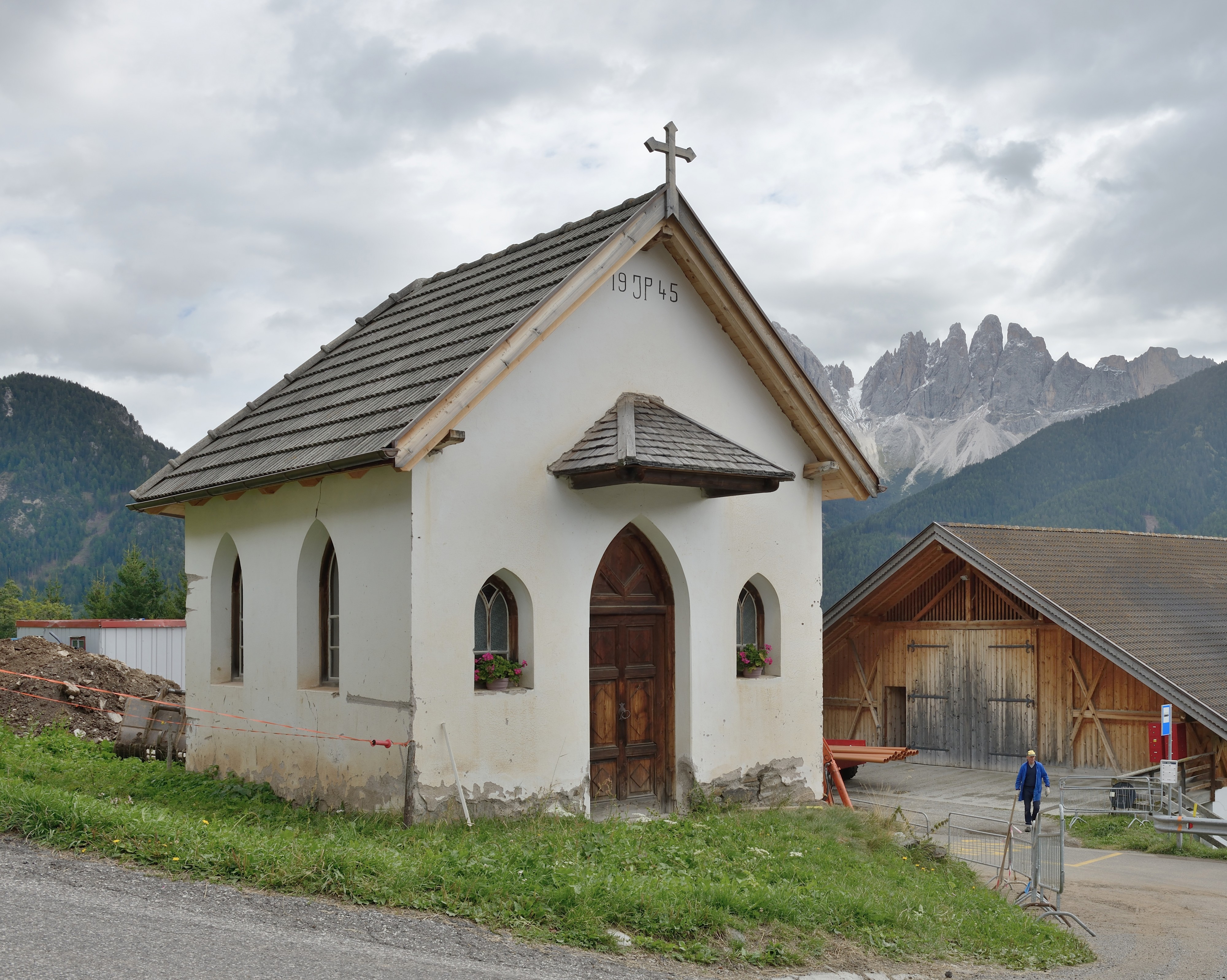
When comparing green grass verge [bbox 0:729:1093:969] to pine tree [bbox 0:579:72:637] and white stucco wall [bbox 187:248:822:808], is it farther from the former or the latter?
pine tree [bbox 0:579:72:637]

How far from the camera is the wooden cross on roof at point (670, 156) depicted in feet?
42.0

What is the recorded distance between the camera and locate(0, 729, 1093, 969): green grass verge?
8.12 metres

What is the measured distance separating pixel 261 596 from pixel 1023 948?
8325mm

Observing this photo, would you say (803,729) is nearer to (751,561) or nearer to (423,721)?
(751,561)

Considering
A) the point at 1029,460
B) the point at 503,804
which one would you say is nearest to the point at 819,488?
the point at 503,804

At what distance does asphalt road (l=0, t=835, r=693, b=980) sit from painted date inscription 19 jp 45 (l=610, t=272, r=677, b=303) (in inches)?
284

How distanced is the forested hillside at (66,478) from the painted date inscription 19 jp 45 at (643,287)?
111 meters

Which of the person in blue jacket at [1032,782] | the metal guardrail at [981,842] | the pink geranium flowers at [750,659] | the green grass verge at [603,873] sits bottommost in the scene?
the metal guardrail at [981,842]

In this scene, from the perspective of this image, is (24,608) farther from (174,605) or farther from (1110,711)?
(1110,711)

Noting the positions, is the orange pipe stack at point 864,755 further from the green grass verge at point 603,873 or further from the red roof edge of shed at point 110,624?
the red roof edge of shed at point 110,624

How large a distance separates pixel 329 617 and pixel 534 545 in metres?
2.45

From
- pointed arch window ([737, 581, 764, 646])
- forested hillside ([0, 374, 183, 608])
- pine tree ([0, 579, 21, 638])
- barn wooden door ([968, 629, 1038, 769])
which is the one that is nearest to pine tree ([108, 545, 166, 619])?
pine tree ([0, 579, 21, 638])

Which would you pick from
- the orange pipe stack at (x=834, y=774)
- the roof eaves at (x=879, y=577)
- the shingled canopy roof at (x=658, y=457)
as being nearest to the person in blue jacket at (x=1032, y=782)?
the orange pipe stack at (x=834, y=774)

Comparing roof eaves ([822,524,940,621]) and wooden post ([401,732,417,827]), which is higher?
roof eaves ([822,524,940,621])
